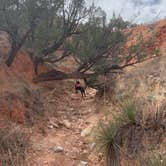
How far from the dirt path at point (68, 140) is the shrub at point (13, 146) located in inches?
10.5

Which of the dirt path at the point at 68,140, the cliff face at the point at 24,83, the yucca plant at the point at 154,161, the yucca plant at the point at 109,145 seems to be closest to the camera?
the yucca plant at the point at 154,161

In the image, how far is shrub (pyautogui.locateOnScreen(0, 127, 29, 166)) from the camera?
726cm

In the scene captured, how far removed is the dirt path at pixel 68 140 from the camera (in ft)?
25.7

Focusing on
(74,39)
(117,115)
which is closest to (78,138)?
(117,115)

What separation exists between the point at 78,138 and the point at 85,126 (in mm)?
819

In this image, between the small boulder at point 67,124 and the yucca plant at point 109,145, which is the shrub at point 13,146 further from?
the small boulder at point 67,124

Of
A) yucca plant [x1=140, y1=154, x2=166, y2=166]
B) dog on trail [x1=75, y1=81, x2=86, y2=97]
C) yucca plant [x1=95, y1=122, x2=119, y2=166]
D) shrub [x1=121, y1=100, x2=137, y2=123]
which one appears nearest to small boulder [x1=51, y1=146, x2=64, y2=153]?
yucca plant [x1=95, y1=122, x2=119, y2=166]

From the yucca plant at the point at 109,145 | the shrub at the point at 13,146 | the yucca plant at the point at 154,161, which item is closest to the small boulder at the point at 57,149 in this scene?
the shrub at the point at 13,146

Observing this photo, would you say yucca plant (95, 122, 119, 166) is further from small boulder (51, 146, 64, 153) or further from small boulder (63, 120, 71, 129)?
small boulder (63, 120, 71, 129)

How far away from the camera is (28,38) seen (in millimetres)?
12266

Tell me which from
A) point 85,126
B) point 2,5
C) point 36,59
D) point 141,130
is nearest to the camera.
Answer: point 141,130

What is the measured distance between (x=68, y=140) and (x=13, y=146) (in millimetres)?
1613

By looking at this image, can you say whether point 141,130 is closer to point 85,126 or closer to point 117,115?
point 117,115

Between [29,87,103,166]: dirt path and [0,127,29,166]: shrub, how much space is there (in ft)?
0.87
